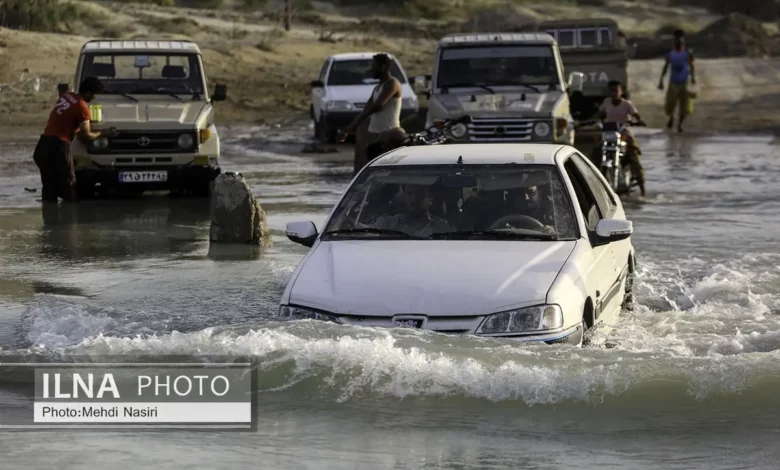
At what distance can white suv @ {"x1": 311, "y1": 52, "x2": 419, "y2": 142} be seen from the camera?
25156mm

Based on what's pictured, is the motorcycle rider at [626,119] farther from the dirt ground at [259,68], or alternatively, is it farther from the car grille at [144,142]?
the dirt ground at [259,68]

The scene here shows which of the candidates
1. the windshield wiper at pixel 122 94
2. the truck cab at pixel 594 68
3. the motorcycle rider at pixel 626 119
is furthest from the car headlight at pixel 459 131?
the truck cab at pixel 594 68

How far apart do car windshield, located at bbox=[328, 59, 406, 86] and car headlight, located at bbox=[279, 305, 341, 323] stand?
18.5m

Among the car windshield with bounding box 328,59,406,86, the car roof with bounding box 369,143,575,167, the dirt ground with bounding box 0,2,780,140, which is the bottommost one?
the dirt ground with bounding box 0,2,780,140

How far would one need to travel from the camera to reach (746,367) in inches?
307

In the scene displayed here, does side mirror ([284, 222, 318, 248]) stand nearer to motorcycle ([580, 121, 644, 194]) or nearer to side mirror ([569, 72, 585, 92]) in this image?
motorcycle ([580, 121, 644, 194])

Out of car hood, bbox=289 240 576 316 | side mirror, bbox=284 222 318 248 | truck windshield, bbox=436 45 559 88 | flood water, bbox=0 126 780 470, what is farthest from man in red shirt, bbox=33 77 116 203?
car hood, bbox=289 240 576 316

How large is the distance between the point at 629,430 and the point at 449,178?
2.47 metres

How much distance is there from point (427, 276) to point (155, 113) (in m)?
10.2

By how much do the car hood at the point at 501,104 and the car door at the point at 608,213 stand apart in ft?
26.5

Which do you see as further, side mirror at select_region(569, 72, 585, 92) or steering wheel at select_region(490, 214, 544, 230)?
side mirror at select_region(569, 72, 585, 92)

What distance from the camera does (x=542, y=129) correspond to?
59.7ft

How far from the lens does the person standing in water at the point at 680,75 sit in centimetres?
2696

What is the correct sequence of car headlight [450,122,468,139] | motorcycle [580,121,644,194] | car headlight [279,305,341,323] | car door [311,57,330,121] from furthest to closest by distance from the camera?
car door [311,57,330,121] < car headlight [450,122,468,139] < motorcycle [580,121,644,194] < car headlight [279,305,341,323]
